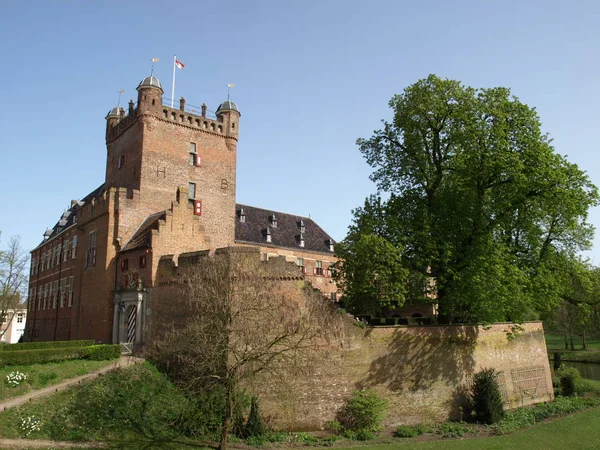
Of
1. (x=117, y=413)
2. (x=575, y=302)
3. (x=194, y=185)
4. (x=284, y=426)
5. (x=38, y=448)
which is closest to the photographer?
(x=38, y=448)

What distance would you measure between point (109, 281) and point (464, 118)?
70.5 feet

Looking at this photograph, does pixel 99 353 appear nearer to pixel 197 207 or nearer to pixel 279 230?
pixel 197 207

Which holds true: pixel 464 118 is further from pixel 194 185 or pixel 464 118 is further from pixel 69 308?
pixel 69 308

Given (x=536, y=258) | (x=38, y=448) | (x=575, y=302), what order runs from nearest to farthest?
(x=38, y=448), (x=536, y=258), (x=575, y=302)

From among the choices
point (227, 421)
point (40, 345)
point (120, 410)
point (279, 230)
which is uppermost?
point (279, 230)

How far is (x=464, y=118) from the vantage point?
938 inches

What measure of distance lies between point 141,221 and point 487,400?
71.4 ft

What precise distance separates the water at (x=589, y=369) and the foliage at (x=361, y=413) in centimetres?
2814

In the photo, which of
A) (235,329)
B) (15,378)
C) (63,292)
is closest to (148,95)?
(63,292)

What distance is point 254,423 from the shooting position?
64.2 feet

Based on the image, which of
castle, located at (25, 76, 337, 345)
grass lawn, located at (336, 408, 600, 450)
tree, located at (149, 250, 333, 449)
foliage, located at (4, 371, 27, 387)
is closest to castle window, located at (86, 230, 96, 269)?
castle, located at (25, 76, 337, 345)

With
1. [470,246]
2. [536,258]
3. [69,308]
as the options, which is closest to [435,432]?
[470,246]

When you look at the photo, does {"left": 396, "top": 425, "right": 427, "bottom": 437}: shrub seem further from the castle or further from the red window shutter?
the red window shutter

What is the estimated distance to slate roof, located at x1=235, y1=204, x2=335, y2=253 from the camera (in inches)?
1647
